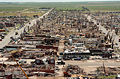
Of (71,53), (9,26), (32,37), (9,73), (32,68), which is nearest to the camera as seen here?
(9,73)

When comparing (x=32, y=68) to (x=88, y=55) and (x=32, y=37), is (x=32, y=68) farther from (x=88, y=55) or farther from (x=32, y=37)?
(x=32, y=37)

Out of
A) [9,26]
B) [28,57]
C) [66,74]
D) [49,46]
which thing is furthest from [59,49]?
[9,26]

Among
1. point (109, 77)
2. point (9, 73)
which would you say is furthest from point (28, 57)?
point (109, 77)

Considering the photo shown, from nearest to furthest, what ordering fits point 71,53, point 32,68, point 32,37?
point 32,68, point 71,53, point 32,37

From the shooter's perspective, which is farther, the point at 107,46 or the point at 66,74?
the point at 107,46

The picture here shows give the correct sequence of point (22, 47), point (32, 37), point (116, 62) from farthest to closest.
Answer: point (32, 37) → point (22, 47) → point (116, 62)

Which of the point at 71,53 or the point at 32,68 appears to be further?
the point at 71,53

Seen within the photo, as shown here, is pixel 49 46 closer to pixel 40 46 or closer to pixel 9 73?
pixel 40 46

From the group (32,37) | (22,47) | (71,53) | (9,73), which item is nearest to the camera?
(9,73)
